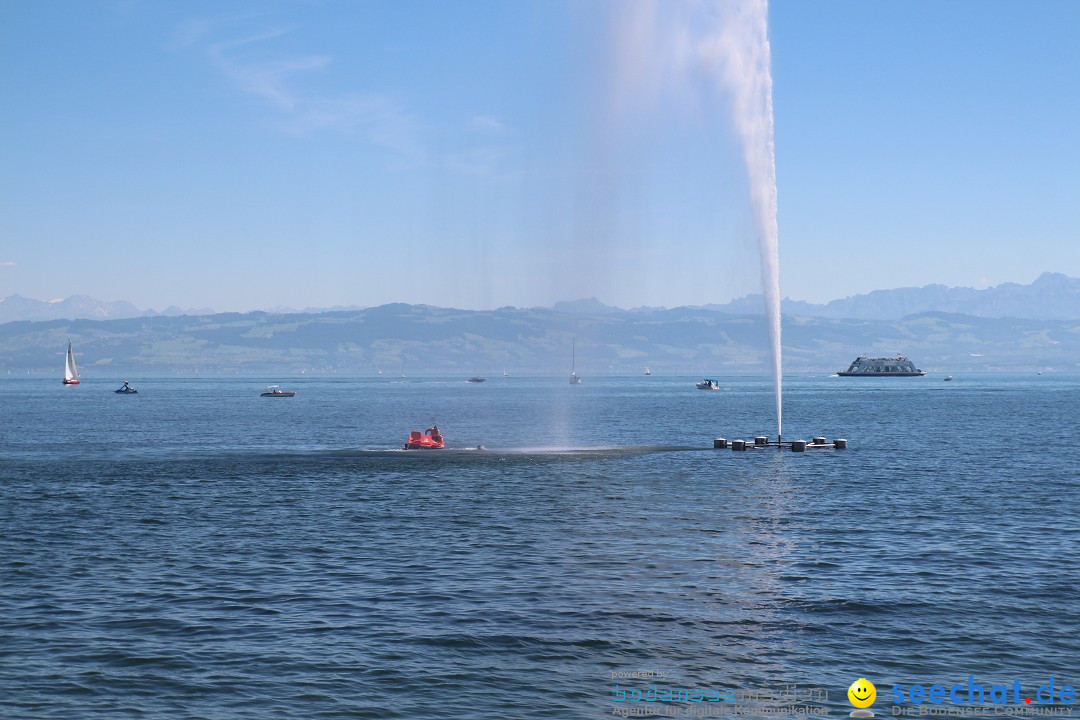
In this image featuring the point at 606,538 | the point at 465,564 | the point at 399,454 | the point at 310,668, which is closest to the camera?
the point at 310,668

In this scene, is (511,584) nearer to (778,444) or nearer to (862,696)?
(862,696)

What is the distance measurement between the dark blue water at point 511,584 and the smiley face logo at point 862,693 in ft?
1.00

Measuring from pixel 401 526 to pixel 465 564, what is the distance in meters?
10.7

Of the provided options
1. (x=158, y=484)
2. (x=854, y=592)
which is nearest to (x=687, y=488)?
(x=854, y=592)

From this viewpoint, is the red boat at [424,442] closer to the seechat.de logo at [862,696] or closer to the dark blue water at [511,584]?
the dark blue water at [511,584]

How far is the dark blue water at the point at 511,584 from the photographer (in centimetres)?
2597

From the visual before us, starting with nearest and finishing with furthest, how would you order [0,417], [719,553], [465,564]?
[465,564], [719,553], [0,417]

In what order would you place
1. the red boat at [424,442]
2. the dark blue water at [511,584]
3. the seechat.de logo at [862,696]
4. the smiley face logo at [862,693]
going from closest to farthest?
the seechat.de logo at [862,696]
the smiley face logo at [862,693]
the dark blue water at [511,584]
the red boat at [424,442]

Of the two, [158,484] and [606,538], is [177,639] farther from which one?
[158,484]

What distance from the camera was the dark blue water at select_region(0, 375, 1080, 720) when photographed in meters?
26.0

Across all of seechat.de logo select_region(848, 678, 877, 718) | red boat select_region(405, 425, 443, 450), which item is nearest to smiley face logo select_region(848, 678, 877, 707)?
seechat.de logo select_region(848, 678, 877, 718)

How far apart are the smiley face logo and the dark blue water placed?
12.0 inches

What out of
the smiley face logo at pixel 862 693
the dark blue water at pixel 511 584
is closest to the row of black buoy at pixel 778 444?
the dark blue water at pixel 511 584

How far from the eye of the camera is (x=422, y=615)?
3206 cm
